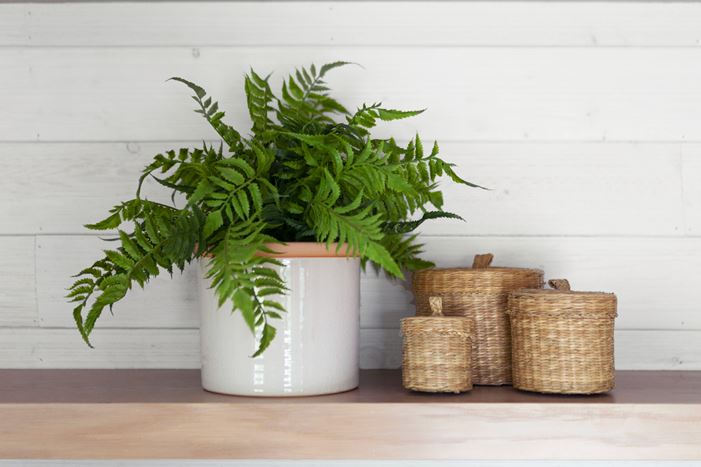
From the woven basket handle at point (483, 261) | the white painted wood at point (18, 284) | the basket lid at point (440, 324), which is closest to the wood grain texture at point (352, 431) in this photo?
the basket lid at point (440, 324)

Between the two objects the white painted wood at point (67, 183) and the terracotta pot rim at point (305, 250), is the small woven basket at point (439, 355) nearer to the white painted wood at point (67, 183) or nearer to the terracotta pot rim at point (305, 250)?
the terracotta pot rim at point (305, 250)

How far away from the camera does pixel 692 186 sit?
1.22 metres

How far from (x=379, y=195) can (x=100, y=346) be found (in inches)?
20.1

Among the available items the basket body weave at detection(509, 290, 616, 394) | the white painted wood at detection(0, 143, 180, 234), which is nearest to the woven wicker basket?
the basket body weave at detection(509, 290, 616, 394)

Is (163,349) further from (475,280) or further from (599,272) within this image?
(599,272)

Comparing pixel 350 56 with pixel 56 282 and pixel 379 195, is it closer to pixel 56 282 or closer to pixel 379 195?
pixel 379 195

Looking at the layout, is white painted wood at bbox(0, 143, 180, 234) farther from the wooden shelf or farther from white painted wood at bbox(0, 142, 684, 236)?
the wooden shelf

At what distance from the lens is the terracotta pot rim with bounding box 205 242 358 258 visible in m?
0.94

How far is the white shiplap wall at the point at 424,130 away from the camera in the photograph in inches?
47.9

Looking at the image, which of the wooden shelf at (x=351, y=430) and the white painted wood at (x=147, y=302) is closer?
the wooden shelf at (x=351, y=430)

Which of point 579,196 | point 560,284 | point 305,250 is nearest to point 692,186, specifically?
point 579,196

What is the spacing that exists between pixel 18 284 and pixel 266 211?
496 millimetres

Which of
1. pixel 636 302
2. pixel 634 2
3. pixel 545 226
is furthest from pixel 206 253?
pixel 634 2

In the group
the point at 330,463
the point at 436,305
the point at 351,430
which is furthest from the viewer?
the point at 330,463
